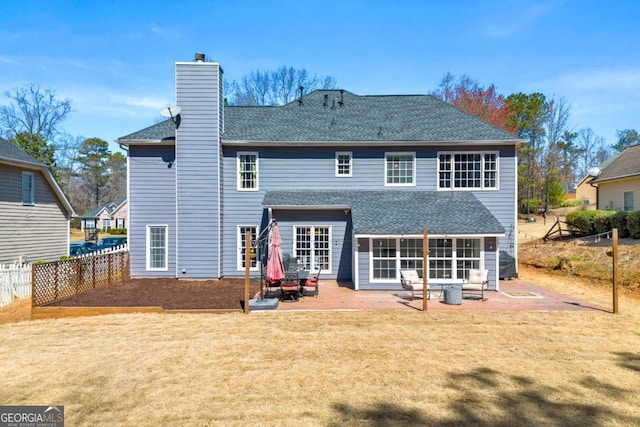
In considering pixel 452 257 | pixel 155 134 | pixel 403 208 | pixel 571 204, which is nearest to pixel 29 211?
pixel 155 134

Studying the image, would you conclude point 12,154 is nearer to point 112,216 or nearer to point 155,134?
point 155,134

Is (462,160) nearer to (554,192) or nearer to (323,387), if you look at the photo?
(323,387)

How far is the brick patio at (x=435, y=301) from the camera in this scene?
1156 centimetres

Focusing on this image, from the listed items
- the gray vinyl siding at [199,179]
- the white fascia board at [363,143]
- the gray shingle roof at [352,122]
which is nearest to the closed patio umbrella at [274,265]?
the gray vinyl siding at [199,179]

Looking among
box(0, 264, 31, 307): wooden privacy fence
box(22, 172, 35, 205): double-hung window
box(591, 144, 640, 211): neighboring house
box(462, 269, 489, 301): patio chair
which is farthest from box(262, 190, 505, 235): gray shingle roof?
box(591, 144, 640, 211): neighboring house

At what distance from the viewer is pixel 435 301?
12.6m

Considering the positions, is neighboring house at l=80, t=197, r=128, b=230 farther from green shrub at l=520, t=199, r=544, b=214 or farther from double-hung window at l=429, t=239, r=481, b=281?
green shrub at l=520, t=199, r=544, b=214

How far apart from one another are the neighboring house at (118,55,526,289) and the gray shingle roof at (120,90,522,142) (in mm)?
103


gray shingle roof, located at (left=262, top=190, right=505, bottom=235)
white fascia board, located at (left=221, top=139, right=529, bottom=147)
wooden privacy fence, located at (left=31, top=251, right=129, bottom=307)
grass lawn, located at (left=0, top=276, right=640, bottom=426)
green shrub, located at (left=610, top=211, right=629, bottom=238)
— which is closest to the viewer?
grass lawn, located at (left=0, top=276, right=640, bottom=426)

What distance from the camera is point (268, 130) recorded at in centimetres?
1759

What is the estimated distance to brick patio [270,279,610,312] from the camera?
11562 mm

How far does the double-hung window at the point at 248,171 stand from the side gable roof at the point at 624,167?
78.9 feet

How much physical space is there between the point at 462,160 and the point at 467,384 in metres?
12.9

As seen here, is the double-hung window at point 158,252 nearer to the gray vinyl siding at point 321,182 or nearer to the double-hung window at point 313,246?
the gray vinyl siding at point 321,182
